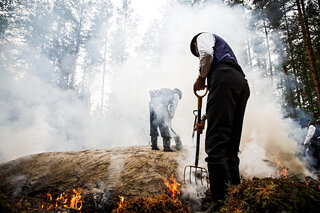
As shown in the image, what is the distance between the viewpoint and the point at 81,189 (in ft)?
9.30

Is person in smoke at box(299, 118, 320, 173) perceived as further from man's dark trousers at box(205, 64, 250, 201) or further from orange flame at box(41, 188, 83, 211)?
orange flame at box(41, 188, 83, 211)

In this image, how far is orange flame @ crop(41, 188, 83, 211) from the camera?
8.42 feet

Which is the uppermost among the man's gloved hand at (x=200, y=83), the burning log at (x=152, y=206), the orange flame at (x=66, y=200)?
the man's gloved hand at (x=200, y=83)

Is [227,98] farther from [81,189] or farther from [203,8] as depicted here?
[203,8]

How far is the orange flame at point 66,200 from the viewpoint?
8.42 feet

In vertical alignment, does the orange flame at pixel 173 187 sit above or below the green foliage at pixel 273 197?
below

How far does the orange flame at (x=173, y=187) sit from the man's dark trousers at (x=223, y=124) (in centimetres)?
111

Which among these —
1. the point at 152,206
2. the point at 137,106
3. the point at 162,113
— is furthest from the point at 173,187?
the point at 137,106

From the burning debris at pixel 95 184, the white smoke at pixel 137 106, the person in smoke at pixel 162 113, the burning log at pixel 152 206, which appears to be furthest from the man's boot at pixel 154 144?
the white smoke at pixel 137 106

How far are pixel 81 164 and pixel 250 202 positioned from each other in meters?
3.43

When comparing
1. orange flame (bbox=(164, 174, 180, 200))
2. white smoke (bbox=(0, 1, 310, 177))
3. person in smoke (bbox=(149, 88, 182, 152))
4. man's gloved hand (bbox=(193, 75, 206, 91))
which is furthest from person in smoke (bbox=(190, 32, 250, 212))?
white smoke (bbox=(0, 1, 310, 177))

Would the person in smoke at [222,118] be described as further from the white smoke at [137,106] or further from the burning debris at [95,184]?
the white smoke at [137,106]

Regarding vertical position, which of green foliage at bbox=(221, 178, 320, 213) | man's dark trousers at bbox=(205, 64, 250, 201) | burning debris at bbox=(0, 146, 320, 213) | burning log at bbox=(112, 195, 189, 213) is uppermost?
man's dark trousers at bbox=(205, 64, 250, 201)

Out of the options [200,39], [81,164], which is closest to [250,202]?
[200,39]
